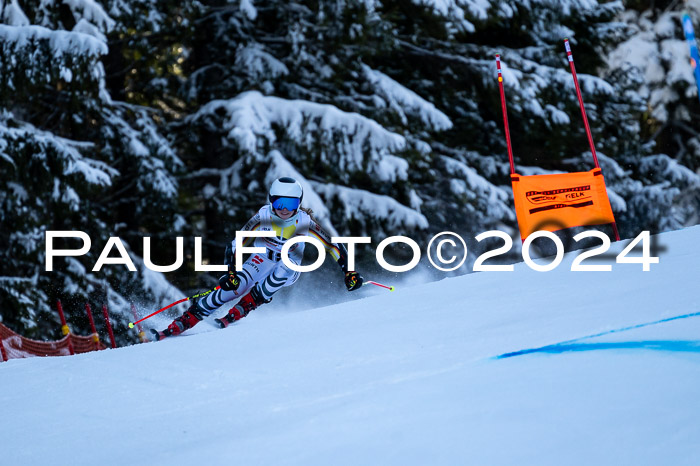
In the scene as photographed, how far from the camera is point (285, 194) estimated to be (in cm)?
603

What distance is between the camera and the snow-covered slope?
245 cm

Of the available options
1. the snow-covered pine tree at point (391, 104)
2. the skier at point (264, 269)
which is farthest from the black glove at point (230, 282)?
the snow-covered pine tree at point (391, 104)

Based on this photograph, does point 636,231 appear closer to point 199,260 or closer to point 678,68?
point 678,68

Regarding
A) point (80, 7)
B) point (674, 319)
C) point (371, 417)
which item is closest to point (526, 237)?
point (674, 319)

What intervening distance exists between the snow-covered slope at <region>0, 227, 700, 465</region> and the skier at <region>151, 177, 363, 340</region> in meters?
1.16

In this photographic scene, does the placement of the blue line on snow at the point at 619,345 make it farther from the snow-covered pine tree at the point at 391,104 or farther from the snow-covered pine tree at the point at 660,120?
the snow-covered pine tree at the point at 660,120

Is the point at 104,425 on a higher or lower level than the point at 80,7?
lower

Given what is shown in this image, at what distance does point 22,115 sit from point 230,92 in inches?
127

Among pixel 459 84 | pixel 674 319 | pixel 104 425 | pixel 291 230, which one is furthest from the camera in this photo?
pixel 459 84

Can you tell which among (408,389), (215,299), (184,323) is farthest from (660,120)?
(408,389)

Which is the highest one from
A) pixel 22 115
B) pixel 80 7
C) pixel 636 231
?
pixel 80 7

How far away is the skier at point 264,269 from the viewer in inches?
249

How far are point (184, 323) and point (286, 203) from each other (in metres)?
1.36

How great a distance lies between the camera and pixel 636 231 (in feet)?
55.0
